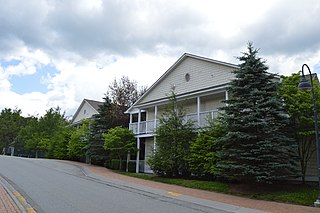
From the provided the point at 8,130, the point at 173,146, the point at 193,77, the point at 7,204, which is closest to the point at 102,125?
the point at 193,77

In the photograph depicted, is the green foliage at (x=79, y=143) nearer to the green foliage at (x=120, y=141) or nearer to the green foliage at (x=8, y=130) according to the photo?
the green foliage at (x=120, y=141)

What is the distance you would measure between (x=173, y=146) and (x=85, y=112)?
28.7 m

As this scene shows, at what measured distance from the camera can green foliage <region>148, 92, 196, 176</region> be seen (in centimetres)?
1755

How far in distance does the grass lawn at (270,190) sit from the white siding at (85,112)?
2875 cm

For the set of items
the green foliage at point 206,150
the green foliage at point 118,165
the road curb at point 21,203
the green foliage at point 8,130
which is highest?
the green foliage at point 8,130

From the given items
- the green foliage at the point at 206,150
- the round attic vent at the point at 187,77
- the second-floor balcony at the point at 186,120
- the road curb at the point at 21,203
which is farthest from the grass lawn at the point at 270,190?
the round attic vent at the point at 187,77

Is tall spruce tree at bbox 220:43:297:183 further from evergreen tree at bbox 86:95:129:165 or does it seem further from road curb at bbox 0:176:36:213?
evergreen tree at bbox 86:95:129:165

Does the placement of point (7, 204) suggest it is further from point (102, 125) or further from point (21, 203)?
point (102, 125)

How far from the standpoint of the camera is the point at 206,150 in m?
15.9

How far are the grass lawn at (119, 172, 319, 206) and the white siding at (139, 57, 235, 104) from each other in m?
8.15

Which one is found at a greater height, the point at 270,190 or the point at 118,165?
the point at 118,165

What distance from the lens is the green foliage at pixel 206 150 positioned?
15.2 meters

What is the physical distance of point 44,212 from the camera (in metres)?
7.67

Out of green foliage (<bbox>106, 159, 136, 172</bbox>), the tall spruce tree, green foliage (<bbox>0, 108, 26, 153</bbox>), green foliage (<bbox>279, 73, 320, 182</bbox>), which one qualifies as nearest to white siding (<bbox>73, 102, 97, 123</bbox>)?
green foliage (<bbox>106, 159, 136, 172</bbox>)
